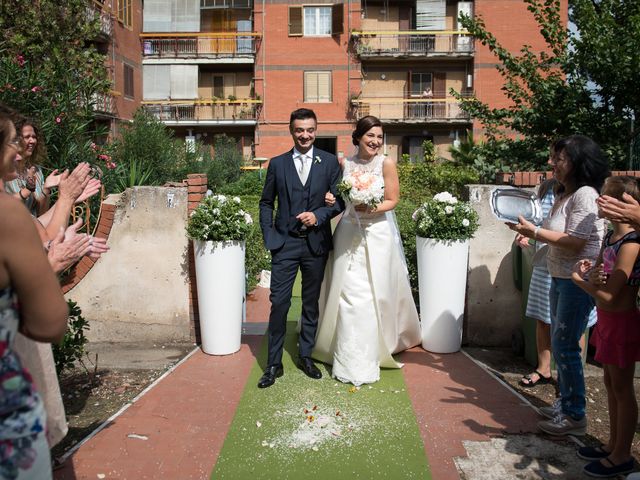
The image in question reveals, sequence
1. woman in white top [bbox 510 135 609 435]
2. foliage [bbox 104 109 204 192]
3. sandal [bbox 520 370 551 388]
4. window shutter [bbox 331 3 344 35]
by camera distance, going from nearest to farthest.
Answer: woman in white top [bbox 510 135 609 435] < sandal [bbox 520 370 551 388] < foliage [bbox 104 109 204 192] < window shutter [bbox 331 3 344 35]

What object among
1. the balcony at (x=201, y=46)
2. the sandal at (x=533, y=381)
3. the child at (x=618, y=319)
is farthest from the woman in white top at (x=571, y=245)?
the balcony at (x=201, y=46)

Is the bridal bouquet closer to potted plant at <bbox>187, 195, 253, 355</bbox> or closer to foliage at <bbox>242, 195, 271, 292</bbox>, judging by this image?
potted plant at <bbox>187, 195, 253, 355</bbox>

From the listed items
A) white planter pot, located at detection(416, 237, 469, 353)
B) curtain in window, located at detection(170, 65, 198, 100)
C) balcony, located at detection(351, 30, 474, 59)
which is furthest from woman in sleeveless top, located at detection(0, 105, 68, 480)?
curtain in window, located at detection(170, 65, 198, 100)

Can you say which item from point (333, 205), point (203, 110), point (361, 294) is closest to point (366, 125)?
point (333, 205)

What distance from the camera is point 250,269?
892cm

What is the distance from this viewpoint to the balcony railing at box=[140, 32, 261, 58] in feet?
105

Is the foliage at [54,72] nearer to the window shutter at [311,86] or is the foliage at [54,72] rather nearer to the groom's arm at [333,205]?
the groom's arm at [333,205]

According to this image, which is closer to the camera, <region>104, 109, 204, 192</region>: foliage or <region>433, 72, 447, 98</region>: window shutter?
<region>104, 109, 204, 192</region>: foliage

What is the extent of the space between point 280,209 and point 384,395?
5.78 feet

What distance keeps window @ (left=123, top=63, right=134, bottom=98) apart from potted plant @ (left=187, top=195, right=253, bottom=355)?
2750cm

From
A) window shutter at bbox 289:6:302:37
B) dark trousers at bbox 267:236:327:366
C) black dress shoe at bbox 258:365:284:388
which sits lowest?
black dress shoe at bbox 258:365:284:388

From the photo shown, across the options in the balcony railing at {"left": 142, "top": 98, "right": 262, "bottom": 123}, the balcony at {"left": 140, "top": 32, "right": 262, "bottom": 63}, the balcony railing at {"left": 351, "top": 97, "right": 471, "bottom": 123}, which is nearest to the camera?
the balcony railing at {"left": 351, "top": 97, "right": 471, "bottom": 123}

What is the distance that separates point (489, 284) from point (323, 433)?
2.81 meters

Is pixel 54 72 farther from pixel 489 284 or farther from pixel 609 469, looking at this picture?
pixel 609 469
